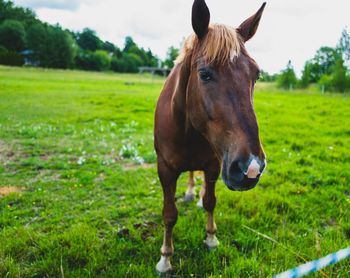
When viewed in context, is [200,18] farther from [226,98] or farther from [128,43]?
[128,43]

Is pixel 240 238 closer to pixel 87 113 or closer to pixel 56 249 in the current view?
pixel 56 249

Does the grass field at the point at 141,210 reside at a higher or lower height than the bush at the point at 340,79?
lower

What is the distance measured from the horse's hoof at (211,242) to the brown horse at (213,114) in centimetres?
59

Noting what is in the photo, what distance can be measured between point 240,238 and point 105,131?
7.46 metres

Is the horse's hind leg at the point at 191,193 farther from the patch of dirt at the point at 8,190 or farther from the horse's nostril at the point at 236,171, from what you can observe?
the patch of dirt at the point at 8,190

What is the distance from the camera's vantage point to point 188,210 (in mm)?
4168

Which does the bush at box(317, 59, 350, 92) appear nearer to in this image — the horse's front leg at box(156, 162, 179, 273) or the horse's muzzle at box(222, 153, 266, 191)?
the horse's front leg at box(156, 162, 179, 273)

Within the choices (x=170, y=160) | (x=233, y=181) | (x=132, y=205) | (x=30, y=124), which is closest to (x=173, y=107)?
(x=170, y=160)

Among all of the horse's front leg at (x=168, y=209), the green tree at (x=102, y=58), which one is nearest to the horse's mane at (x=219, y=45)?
the horse's front leg at (x=168, y=209)

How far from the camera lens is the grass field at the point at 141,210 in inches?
109

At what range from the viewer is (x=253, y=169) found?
159 centimetres

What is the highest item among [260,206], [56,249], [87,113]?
[87,113]

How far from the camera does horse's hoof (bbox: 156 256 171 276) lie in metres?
2.76

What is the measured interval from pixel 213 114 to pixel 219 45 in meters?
0.61
